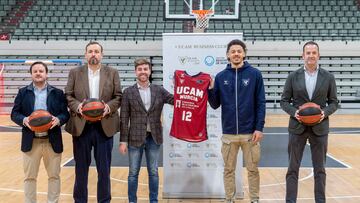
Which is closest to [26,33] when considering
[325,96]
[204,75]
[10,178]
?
[10,178]

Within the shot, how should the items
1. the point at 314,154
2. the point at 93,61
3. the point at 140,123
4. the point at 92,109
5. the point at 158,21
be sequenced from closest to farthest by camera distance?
the point at 92,109 → the point at 93,61 → the point at 314,154 → the point at 140,123 → the point at 158,21

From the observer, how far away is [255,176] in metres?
4.39

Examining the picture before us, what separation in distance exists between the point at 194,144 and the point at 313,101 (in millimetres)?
1522

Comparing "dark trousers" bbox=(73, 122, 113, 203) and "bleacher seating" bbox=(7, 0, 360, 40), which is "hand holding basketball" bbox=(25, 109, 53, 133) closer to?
"dark trousers" bbox=(73, 122, 113, 203)

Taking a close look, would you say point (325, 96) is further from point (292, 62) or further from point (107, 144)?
point (292, 62)

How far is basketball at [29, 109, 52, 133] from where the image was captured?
3.98 metres

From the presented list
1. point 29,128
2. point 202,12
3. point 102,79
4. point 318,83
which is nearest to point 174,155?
point 102,79

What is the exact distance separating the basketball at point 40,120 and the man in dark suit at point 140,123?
73 cm

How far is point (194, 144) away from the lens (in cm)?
520

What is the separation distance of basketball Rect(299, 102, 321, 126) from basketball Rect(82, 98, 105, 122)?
177 centimetres

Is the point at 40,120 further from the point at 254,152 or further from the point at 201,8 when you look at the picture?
the point at 201,8

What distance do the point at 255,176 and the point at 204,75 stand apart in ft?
3.87

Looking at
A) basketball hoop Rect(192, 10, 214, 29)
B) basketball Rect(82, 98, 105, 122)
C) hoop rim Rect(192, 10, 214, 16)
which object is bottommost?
basketball Rect(82, 98, 105, 122)

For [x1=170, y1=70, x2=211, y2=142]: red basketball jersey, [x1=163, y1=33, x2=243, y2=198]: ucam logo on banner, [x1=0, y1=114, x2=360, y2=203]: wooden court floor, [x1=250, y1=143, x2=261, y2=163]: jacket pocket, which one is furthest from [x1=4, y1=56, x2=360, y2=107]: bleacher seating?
[x1=250, y1=143, x2=261, y2=163]: jacket pocket
